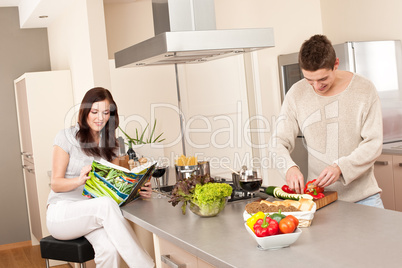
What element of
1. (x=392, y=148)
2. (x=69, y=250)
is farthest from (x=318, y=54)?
(x=392, y=148)

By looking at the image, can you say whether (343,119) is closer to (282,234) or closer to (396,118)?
(282,234)

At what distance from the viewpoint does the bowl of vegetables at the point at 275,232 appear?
1.62 meters

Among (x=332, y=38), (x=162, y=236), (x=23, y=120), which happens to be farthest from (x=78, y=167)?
(x=332, y=38)

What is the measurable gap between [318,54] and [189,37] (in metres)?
0.60

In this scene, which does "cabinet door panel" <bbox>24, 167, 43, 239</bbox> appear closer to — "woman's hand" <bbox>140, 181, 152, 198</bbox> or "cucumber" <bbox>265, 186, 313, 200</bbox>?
"woman's hand" <bbox>140, 181, 152, 198</bbox>

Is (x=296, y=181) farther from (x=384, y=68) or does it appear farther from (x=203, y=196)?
(x=384, y=68)

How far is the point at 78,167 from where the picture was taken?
2846 millimetres

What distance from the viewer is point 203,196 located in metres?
2.14

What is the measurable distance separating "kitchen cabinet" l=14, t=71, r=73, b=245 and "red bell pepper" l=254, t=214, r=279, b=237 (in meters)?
3.58

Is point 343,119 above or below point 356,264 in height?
above

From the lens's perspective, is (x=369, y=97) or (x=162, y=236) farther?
(x=369, y=97)

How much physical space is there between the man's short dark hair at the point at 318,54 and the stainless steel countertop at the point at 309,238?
63 cm

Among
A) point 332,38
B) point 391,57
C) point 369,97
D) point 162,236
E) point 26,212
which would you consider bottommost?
point 26,212

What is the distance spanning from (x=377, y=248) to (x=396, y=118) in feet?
9.80
